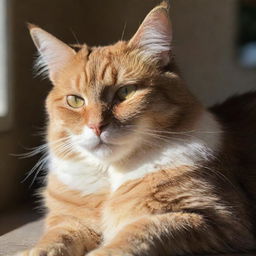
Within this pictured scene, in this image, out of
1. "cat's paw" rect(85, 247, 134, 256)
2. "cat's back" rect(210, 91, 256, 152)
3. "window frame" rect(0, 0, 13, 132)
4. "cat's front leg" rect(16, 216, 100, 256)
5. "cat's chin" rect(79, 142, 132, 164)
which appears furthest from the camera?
"window frame" rect(0, 0, 13, 132)

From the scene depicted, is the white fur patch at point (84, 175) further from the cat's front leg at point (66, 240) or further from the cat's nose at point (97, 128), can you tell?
the cat's nose at point (97, 128)

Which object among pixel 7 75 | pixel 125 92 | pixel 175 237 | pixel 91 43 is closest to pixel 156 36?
pixel 125 92

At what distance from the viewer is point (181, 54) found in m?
2.88

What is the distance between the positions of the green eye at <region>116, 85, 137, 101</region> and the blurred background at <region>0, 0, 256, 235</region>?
912mm

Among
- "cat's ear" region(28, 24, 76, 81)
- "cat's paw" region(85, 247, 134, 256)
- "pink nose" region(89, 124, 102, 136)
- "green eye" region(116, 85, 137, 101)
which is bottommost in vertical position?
"cat's paw" region(85, 247, 134, 256)

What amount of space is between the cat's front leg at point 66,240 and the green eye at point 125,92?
444 mm

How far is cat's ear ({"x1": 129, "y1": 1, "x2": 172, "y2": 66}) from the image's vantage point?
A: 5.44 feet

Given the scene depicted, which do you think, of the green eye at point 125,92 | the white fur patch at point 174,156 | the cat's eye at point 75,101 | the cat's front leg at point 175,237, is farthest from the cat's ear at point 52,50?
the cat's front leg at point 175,237

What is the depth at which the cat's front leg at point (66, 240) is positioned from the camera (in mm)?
1501

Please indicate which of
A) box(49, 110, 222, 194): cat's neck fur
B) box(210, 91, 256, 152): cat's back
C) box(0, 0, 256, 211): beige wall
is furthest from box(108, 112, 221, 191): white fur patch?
box(0, 0, 256, 211): beige wall

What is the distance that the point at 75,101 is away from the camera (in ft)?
5.66

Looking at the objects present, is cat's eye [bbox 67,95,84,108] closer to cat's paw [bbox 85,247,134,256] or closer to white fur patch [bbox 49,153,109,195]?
white fur patch [bbox 49,153,109,195]

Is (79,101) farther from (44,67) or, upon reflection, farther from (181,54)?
(181,54)

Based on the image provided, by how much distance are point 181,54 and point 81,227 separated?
1461 millimetres
